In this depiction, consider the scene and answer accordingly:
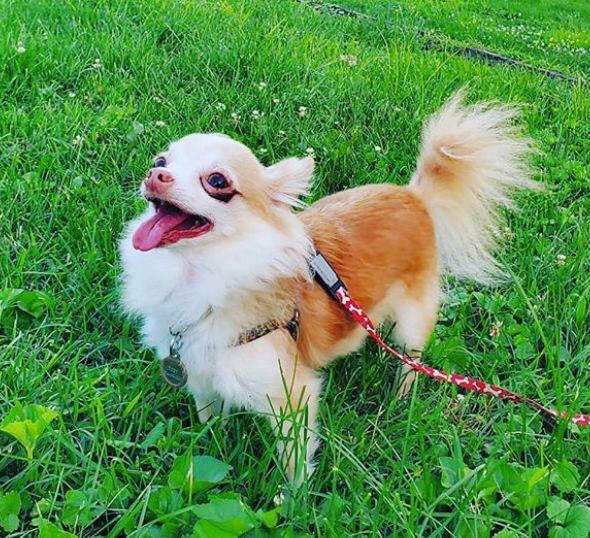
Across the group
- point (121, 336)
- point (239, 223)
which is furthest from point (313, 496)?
point (121, 336)

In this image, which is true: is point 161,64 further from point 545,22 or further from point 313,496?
point 545,22

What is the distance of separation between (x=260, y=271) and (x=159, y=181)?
0.35m

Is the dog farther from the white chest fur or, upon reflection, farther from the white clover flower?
the white clover flower

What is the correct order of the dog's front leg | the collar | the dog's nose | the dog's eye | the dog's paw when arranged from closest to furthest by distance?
1. the dog's nose
2. the dog's eye
3. the collar
4. the dog's front leg
5. the dog's paw

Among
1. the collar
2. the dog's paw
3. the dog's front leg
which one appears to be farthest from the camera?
the dog's paw

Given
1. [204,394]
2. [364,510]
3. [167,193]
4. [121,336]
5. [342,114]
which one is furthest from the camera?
[342,114]

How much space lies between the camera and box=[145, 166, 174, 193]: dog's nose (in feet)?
4.73

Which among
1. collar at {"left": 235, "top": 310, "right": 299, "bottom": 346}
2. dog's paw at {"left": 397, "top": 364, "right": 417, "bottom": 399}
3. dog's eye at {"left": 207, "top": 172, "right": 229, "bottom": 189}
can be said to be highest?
dog's eye at {"left": 207, "top": 172, "right": 229, "bottom": 189}

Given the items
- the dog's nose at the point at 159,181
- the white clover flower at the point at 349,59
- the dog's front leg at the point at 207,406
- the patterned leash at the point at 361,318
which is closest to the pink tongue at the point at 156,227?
the dog's nose at the point at 159,181

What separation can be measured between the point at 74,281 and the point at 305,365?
1000mm

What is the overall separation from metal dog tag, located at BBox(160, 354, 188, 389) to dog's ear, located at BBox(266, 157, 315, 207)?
1.70 ft

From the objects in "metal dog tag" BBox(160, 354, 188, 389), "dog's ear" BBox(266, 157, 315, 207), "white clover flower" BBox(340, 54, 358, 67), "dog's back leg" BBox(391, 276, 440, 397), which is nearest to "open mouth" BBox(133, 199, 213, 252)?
"dog's ear" BBox(266, 157, 315, 207)

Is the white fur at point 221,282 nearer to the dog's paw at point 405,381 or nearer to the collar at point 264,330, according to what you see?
the collar at point 264,330

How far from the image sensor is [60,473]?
1605 millimetres
